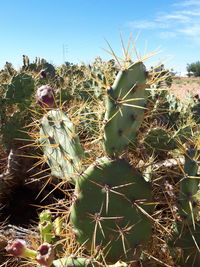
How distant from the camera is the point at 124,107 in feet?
5.61

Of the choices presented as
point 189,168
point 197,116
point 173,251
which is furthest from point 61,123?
point 197,116

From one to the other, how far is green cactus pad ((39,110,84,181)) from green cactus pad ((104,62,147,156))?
232 mm

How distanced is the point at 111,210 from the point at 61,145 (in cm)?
54

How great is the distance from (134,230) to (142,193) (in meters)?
0.19

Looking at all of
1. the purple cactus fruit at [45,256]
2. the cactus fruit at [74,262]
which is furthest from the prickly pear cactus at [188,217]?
the purple cactus fruit at [45,256]

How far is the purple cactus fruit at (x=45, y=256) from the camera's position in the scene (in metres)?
1.33

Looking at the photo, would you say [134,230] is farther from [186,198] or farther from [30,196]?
[30,196]

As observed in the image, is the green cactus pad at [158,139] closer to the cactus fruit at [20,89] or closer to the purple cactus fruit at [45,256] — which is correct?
the cactus fruit at [20,89]

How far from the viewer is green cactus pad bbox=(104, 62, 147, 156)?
1.65 metres

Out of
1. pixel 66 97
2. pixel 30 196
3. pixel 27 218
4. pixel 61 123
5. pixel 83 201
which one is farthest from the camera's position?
pixel 66 97

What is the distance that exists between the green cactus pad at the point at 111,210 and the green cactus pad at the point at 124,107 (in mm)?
122

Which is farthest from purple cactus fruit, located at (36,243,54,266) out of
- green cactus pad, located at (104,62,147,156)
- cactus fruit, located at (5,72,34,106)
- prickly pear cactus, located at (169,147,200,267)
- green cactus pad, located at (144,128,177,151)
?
cactus fruit, located at (5,72,34,106)

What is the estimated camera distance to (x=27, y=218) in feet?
9.41

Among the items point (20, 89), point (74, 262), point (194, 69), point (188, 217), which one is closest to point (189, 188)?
point (188, 217)
